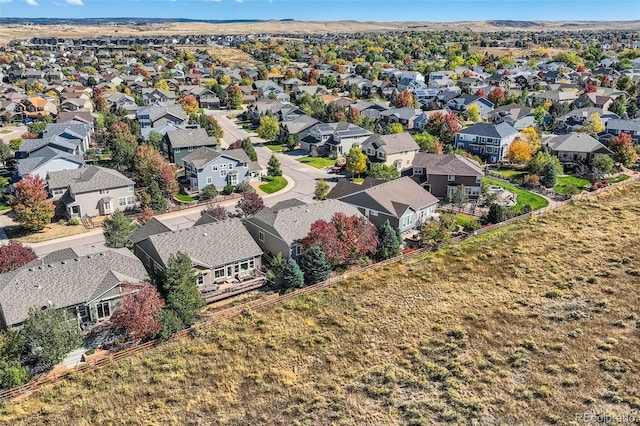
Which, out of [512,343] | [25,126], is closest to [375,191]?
[512,343]

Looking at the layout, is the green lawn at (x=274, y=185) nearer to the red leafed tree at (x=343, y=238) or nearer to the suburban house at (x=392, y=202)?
the suburban house at (x=392, y=202)

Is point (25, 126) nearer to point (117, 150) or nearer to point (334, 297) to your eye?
point (117, 150)

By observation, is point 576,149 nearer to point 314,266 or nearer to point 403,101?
point 403,101

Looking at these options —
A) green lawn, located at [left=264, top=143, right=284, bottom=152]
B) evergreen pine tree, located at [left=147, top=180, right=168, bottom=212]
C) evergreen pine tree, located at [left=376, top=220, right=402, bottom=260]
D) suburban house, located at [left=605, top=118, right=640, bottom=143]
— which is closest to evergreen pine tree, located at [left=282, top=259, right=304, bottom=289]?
evergreen pine tree, located at [left=376, top=220, right=402, bottom=260]

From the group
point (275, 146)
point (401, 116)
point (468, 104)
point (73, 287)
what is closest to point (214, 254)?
point (73, 287)

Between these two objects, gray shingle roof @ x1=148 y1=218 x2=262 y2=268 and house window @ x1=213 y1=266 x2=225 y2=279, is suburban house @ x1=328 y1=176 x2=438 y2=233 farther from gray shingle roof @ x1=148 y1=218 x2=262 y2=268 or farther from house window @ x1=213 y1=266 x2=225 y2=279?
house window @ x1=213 y1=266 x2=225 y2=279

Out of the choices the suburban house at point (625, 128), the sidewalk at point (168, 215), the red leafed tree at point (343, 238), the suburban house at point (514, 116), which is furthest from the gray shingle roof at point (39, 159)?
the suburban house at point (625, 128)
